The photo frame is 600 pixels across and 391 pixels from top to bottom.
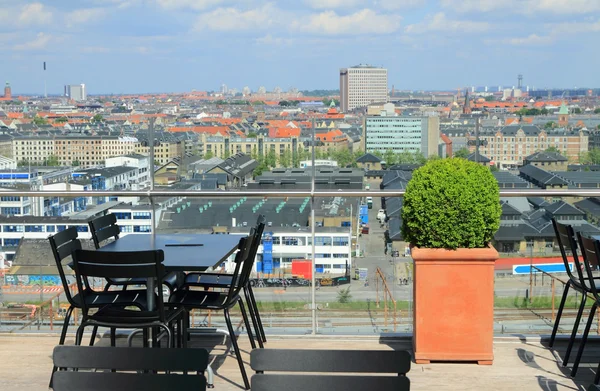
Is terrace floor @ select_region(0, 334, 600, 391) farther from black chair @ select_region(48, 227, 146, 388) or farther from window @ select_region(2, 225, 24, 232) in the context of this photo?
window @ select_region(2, 225, 24, 232)

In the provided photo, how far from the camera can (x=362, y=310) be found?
176 inches

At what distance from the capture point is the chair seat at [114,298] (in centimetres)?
340

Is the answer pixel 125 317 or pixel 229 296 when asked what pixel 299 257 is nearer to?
pixel 229 296

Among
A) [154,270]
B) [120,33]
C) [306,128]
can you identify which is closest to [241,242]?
[154,270]

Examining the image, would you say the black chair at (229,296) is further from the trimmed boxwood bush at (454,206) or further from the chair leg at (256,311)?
the trimmed boxwood bush at (454,206)

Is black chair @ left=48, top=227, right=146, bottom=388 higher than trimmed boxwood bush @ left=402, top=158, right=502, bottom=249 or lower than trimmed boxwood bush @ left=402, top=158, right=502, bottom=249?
lower

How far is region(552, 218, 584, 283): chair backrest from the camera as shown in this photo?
3640 millimetres

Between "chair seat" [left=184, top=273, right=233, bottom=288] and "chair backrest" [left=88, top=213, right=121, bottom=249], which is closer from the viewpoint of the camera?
"chair seat" [left=184, top=273, right=233, bottom=288]

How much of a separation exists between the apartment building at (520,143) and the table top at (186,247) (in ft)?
5.62

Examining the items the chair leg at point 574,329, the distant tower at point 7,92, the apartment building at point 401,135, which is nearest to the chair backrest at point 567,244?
the chair leg at point 574,329

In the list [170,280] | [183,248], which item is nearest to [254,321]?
[170,280]

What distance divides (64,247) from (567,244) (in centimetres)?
236

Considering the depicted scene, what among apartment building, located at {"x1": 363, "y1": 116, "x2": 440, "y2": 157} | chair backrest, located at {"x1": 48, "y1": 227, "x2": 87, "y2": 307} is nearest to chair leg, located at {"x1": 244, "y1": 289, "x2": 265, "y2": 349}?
chair backrest, located at {"x1": 48, "y1": 227, "x2": 87, "y2": 307}

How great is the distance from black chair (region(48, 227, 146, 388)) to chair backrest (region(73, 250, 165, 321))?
28 centimetres
